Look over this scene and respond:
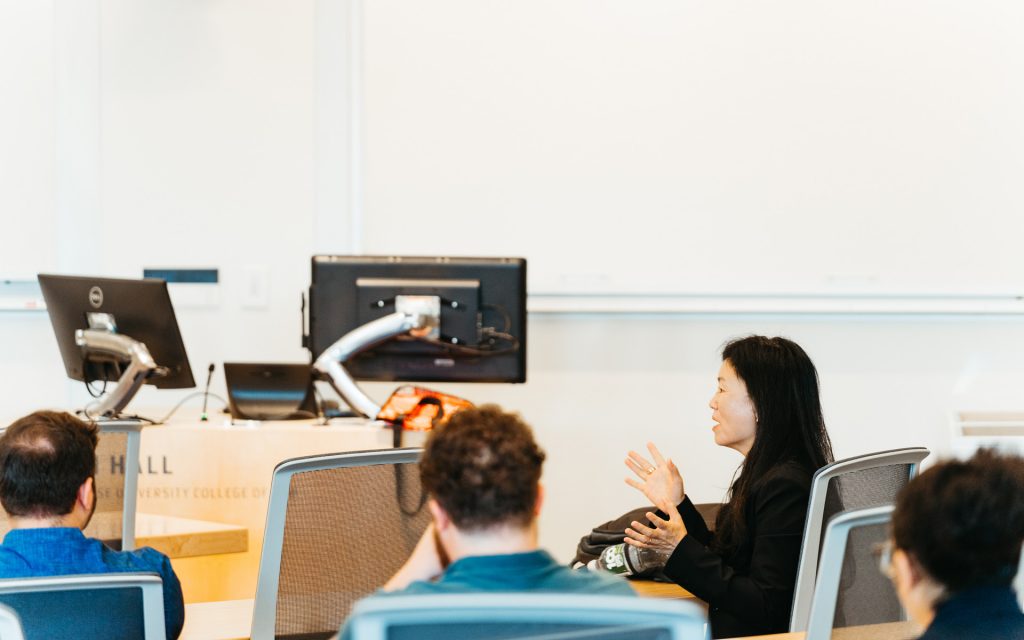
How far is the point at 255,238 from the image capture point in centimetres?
418

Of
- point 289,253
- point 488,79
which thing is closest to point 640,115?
point 488,79

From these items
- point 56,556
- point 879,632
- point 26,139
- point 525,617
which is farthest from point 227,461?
point 26,139

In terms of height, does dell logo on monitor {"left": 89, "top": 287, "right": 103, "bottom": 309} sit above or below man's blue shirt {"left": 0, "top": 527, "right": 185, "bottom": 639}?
above

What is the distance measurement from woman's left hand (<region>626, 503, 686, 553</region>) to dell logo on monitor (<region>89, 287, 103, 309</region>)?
61.8 inches

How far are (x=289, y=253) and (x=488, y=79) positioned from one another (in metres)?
1.01

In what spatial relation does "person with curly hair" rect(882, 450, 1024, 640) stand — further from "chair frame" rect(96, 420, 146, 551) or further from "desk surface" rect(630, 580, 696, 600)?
"chair frame" rect(96, 420, 146, 551)

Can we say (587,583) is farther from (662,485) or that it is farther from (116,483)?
(116,483)

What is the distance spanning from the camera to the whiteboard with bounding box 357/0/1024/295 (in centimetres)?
412

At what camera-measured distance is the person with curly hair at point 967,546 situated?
1.25 metres

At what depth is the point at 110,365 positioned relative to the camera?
2.98 m

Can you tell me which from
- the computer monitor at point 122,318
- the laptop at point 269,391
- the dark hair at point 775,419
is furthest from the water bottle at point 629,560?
the computer monitor at point 122,318

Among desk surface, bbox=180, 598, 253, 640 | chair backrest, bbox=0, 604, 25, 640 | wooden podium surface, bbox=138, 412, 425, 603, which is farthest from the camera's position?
wooden podium surface, bbox=138, 412, 425, 603

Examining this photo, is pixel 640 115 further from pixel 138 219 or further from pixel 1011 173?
pixel 138 219

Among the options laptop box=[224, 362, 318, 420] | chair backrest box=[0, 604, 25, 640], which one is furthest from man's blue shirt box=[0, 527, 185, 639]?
laptop box=[224, 362, 318, 420]
